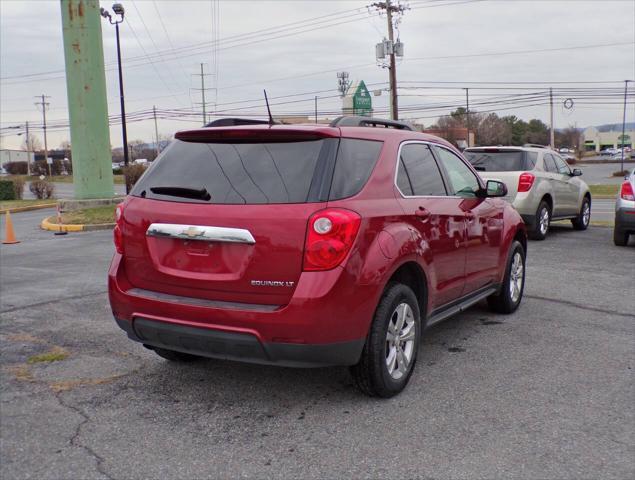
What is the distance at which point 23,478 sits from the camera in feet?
10.1

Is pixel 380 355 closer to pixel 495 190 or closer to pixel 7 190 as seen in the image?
pixel 495 190

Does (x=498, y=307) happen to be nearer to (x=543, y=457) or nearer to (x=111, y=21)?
(x=543, y=457)

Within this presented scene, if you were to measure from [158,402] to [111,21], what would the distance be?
27.0 meters

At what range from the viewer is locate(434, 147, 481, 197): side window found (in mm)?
5254

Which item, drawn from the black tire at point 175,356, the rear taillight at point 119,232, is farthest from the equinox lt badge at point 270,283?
the black tire at point 175,356

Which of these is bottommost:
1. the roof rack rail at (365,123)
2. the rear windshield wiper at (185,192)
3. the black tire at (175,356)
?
the black tire at (175,356)

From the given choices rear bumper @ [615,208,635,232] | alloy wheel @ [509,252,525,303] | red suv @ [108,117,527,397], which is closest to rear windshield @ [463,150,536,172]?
rear bumper @ [615,208,635,232]

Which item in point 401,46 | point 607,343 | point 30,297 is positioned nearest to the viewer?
point 607,343

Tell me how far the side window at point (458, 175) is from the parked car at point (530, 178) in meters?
5.61

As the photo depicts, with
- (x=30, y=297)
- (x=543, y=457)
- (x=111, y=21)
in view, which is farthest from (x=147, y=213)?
(x=111, y=21)

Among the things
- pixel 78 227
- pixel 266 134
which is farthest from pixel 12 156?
pixel 266 134

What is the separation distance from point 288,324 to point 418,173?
177 cm

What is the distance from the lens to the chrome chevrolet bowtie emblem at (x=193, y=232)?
3.72 meters

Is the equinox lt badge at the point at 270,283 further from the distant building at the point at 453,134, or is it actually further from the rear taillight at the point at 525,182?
the distant building at the point at 453,134
